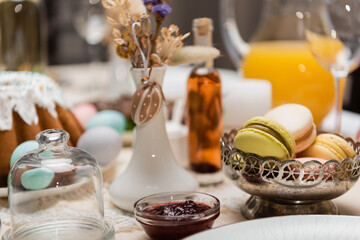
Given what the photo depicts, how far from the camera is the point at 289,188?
0.54m

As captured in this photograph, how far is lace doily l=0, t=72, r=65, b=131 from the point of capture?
2.27 feet

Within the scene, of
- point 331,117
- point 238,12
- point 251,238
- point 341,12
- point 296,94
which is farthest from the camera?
point 238,12

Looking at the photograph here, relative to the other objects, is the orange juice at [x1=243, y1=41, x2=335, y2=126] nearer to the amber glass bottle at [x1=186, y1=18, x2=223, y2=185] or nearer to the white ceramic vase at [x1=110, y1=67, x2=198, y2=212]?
the amber glass bottle at [x1=186, y1=18, x2=223, y2=185]

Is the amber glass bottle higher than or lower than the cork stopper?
lower

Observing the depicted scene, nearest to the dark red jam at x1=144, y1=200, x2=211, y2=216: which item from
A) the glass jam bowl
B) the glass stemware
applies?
the glass jam bowl

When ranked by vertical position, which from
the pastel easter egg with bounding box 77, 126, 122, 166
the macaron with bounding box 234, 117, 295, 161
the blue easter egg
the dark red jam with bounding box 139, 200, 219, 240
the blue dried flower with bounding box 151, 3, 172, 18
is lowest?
the dark red jam with bounding box 139, 200, 219, 240

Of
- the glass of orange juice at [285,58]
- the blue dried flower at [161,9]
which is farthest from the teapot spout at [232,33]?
the blue dried flower at [161,9]

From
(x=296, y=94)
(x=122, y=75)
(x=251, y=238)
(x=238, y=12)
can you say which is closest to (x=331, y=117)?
(x=296, y=94)

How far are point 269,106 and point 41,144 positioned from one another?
16.5 inches

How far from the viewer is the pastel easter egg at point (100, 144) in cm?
75

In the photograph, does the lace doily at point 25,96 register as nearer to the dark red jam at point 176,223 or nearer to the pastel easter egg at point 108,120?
the pastel easter egg at point 108,120

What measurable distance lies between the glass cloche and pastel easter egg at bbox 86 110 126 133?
1.06ft

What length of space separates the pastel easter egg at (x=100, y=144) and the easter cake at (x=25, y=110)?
0.03 meters

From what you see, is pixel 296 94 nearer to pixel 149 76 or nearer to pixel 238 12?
pixel 149 76
